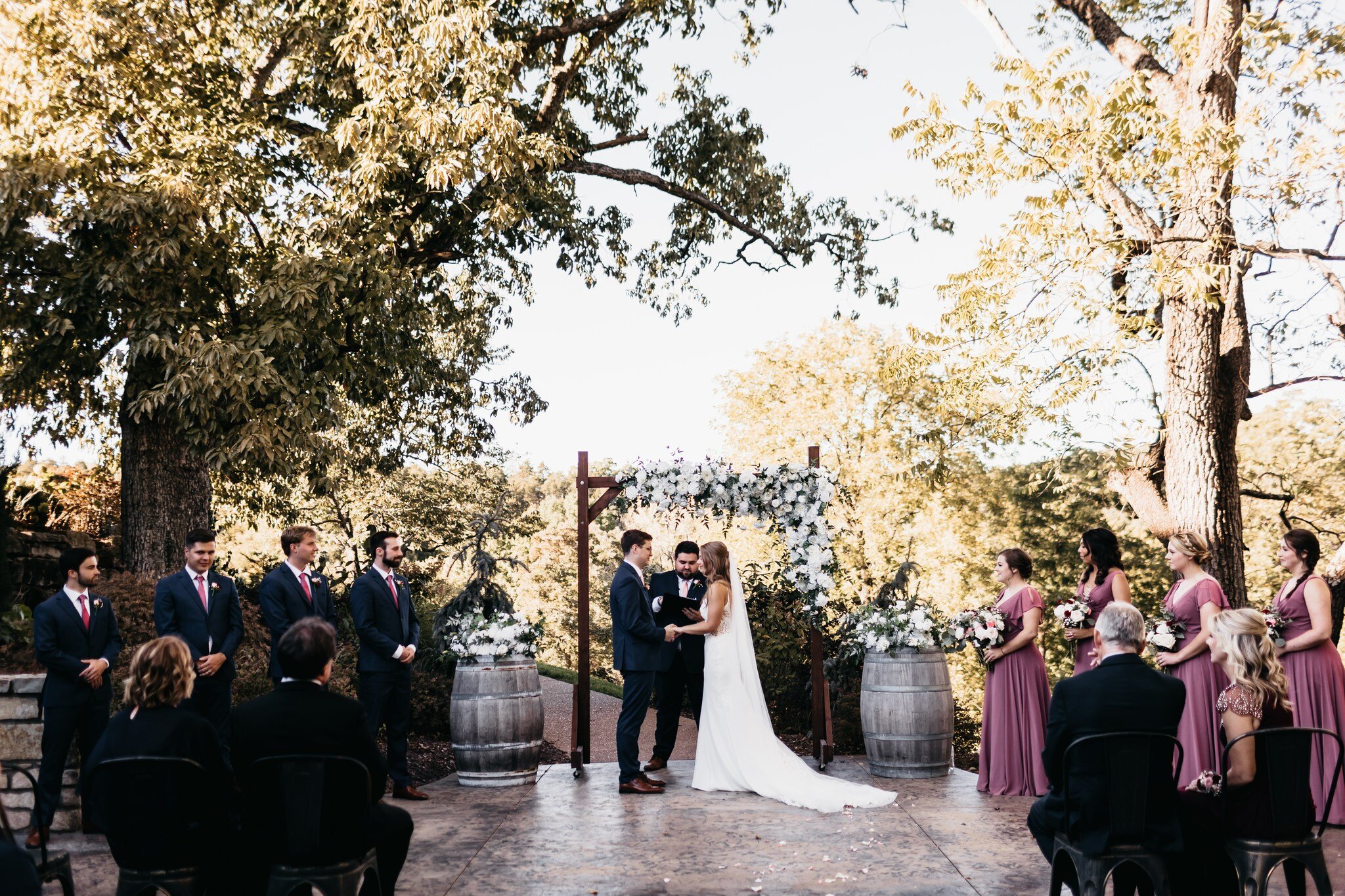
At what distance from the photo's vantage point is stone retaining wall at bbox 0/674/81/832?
6820 millimetres

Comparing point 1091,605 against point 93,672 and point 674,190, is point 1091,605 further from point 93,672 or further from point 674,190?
point 674,190

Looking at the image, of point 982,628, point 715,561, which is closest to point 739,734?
point 715,561

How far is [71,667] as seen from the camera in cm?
662

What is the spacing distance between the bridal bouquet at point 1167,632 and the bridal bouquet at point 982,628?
4.17 ft

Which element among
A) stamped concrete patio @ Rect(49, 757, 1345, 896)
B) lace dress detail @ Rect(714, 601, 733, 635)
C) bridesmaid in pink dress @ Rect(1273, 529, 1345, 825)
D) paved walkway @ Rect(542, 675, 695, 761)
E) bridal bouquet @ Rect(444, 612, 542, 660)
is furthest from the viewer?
paved walkway @ Rect(542, 675, 695, 761)

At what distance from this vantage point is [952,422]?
16.7m

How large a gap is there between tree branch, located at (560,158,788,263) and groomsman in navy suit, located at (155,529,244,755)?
937 cm

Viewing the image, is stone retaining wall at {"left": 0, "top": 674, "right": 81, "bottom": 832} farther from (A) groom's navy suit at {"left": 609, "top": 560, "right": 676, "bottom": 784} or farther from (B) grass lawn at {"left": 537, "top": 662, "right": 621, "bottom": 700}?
(B) grass lawn at {"left": 537, "top": 662, "right": 621, "bottom": 700}

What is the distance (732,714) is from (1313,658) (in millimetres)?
4008

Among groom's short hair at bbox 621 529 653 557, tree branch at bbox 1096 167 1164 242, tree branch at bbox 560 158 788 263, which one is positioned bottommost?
groom's short hair at bbox 621 529 653 557

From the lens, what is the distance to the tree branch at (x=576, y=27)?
14.0 metres

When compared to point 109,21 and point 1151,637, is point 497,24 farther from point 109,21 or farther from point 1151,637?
point 1151,637

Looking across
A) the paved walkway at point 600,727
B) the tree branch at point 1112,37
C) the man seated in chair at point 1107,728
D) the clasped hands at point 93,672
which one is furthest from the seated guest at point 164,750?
the tree branch at point 1112,37

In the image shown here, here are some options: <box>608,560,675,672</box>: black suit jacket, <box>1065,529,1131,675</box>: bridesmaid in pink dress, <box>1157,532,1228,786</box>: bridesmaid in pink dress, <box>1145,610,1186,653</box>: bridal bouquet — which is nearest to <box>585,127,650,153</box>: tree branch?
<box>608,560,675,672</box>: black suit jacket
